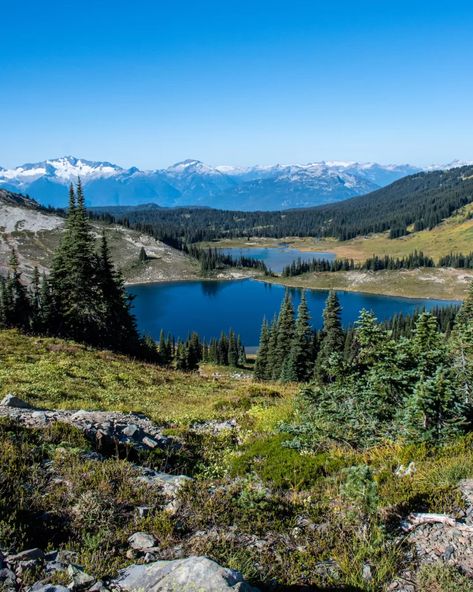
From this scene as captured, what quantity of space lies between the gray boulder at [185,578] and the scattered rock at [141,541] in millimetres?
840

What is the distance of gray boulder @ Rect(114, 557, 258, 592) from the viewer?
4.91 metres

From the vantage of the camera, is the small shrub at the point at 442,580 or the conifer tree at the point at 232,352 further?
the conifer tree at the point at 232,352

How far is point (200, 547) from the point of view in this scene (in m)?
6.44

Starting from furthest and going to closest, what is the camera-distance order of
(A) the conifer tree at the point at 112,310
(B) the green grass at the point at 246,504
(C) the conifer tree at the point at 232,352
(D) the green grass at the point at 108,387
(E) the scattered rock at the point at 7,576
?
(C) the conifer tree at the point at 232,352
(A) the conifer tree at the point at 112,310
(D) the green grass at the point at 108,387
(B) the green grass at the point at 246,504
(E) the scattered rock at the point at 7,576

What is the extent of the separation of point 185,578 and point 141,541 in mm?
1731

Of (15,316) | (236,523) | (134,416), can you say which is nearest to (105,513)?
(236,523)

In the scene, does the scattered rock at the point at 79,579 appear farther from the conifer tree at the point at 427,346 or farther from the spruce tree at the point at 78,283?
the spruce tree at the point at 78,283

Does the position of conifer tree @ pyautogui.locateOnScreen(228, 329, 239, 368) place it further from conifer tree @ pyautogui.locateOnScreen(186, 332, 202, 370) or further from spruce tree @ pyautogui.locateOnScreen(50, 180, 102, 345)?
spruce tree @ pyautogui.locateOnScreen(50, 180, 102, 345)

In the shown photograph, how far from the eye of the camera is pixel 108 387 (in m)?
22.2

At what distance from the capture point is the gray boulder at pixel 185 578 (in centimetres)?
491

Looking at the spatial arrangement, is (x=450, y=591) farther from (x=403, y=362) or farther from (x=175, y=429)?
(x=175, y=429)

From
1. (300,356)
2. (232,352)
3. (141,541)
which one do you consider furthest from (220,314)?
(141,541)

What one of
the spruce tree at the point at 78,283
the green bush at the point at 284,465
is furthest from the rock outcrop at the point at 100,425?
the spruce tree at the point at 78,283

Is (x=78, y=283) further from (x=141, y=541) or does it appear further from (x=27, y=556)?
(x=27, y=556)
